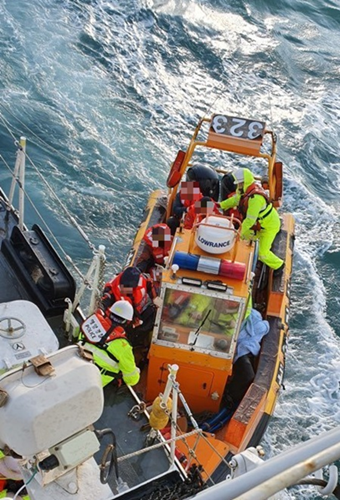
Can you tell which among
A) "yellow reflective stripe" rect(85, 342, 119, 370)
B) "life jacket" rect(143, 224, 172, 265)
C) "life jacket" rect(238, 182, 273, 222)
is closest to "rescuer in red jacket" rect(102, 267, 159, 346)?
"yellow reflective stripe" rect(85, 342, 119, 370)

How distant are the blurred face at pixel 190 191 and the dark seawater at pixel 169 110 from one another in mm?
2063

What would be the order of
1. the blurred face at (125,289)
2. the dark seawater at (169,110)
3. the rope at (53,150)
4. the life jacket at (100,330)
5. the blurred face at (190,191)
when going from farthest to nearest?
the rope at (53,150)
the dark seawater at (169,110)
the blurred face at (190,191)
the blurred face at (125,289)
the life jacket at (100,330)

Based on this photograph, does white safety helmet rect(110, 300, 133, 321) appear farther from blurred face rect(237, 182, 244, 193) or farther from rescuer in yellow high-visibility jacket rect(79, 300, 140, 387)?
blurred face rect(237, 182, 244, 193)

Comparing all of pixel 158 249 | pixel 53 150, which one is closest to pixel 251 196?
pixel 158 249

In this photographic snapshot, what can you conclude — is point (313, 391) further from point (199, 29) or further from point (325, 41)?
point (325, 41)

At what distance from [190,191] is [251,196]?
1.06m

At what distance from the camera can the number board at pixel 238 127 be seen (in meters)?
7.98

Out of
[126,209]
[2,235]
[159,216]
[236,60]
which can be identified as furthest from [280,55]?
[2,235]

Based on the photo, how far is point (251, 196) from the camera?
7090 mm

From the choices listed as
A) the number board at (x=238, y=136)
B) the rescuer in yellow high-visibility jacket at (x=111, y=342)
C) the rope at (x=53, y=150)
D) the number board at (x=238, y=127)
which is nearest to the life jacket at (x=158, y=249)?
the number board at (x=238, y=136)

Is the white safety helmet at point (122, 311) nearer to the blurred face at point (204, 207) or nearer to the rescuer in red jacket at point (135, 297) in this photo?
the rescuer in red jacket at point (135, 297)

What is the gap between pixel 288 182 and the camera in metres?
12.0

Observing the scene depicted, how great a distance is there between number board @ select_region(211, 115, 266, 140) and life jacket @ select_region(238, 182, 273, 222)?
79 centimetres

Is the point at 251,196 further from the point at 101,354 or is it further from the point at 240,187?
the point at 101,354
